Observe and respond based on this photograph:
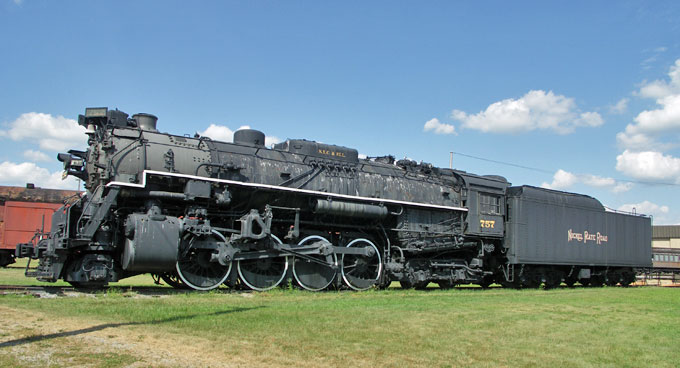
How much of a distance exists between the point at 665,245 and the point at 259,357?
71.6 metres

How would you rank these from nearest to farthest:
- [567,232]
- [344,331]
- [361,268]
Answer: [344,331], [361,268], [567,232]

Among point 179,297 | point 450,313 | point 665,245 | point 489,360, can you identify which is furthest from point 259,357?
point 665,245

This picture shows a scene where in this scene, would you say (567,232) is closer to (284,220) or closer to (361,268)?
(361,268)

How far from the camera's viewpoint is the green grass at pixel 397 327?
7.12 metres

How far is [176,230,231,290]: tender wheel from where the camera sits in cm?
1455

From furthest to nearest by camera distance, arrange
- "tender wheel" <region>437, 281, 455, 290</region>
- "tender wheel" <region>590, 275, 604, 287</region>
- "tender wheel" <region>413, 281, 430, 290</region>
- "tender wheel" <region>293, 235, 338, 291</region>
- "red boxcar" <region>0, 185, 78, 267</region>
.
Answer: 1. "red boxcar" <region>0, 185, 78, 267</region>
2. "tender wheel" <region>590, 275, 604, 287</region>
3. "tender wheel" <region>437, 281, 455, 290</region>
4. "tender wheel" <region>413, 281, 430, 290</region>
5. "tender wheel" <region>293, 235, 338, 291</region>

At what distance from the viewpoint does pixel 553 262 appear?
2158 cm

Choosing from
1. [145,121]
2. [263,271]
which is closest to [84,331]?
[263,271]

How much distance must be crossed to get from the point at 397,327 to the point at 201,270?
7540mm

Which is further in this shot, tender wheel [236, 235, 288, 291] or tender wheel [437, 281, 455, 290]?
tender wheel [437, 281, 455, 290]

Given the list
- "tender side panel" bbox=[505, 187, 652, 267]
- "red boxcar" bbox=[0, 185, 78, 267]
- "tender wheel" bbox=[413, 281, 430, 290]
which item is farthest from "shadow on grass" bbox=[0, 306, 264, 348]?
"red boxcar" bbox=[0, 185, 78, 267]

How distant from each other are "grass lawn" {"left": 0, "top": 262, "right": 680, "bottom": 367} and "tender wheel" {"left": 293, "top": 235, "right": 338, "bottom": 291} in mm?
2916

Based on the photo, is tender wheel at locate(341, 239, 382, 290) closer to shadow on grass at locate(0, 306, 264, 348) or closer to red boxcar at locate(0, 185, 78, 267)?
shadow on grass at locate(0, 306, 264, 348)

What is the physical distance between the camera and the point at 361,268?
17.7 m
